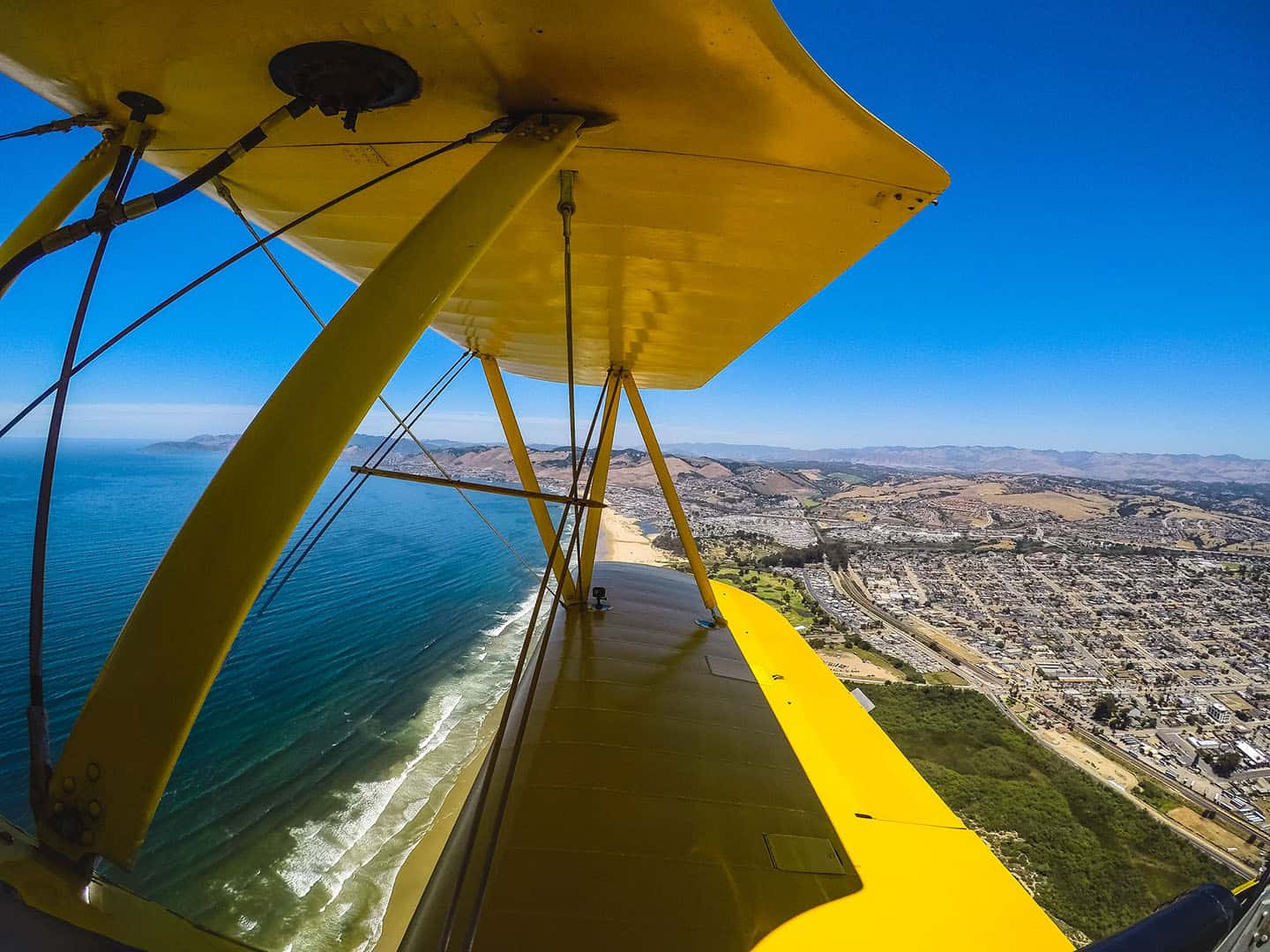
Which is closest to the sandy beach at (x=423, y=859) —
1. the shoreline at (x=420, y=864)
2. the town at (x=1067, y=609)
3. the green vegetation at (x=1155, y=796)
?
the shoreline at (x=420, y=864)

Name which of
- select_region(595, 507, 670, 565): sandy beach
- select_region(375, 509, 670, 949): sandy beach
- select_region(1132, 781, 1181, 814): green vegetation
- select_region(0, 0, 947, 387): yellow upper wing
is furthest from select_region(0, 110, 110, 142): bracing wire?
select_region(595, 507, 670, 565): sandy beach

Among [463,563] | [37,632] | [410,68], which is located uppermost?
[410,68]

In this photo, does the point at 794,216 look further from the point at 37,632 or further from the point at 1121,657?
the point at 1121,657

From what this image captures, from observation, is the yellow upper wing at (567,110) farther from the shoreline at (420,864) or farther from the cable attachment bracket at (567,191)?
the shoreline at (420,864)

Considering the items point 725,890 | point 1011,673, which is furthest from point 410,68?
point 1011,673

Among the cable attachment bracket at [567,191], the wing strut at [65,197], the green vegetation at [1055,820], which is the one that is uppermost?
the cable attachment bracket at [567,191]

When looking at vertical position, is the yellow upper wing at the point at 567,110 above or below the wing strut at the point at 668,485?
above

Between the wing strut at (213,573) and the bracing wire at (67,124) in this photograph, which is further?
the bracing wire at (67,124)

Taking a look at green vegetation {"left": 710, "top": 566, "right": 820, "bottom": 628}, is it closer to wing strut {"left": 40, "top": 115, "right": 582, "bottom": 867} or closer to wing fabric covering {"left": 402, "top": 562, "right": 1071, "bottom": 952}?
wing fabric covering {"left": 402, "top": 562, "right": 1071, "bottom": 952}
